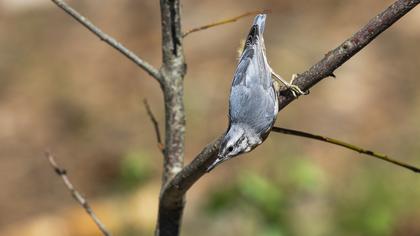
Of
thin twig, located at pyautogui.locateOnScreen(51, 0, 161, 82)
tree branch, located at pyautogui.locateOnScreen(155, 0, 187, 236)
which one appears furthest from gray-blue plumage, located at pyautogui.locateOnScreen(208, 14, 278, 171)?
thin twig, located at pyautogui.locateOnScreen(51, 0, 161, 82)

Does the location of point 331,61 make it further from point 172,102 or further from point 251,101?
Result: point 251,101

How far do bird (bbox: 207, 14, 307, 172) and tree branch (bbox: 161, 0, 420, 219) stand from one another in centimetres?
25

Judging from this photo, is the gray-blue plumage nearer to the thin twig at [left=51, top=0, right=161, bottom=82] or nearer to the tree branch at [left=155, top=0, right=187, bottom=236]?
the tree branch at [left=155, top=0, right=187, bottom=236]

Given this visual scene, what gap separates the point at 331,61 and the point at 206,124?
4256 millimetres

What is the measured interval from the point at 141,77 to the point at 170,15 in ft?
14.6

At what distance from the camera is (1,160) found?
6199 mm

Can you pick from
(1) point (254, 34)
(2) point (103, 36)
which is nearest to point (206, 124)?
(1) point (254, 34)

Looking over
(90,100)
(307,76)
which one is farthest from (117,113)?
(307,76)

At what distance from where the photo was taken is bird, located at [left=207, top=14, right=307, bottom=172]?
2597 mm

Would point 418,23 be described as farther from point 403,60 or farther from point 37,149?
point 37,149

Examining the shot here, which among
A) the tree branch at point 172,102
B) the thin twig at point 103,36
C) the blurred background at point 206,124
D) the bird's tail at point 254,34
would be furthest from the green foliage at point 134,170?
the thin twig at point 103,36

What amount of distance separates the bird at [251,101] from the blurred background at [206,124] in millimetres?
1570

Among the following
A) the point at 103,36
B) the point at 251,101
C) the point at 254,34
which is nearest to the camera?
the point at 103,36

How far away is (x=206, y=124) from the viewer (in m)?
6.25
